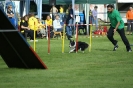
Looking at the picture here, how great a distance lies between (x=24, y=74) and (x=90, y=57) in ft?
19.9

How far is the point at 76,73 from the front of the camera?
52.2 ft

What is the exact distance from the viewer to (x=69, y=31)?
116 ft

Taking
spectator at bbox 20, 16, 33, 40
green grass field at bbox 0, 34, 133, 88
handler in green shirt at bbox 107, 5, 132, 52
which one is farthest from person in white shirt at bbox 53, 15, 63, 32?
green grass field at bbox 0, 34, 133, 88

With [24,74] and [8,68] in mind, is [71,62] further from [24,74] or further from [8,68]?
[24,74]

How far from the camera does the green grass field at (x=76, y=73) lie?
13.6 metres

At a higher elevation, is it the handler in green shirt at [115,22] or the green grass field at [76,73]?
the handler in green shirt at [115,22]

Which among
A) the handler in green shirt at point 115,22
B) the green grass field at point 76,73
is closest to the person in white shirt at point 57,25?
the handler in green shirt at point 115,22

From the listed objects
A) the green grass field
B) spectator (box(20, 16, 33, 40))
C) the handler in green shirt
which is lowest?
the green grass field

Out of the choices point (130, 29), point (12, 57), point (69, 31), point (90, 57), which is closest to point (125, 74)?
point (12, 57)

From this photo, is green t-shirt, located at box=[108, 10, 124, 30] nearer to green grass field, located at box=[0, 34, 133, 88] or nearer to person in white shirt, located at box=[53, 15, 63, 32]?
green grass field, located at box=[0, 34, 133, 88]

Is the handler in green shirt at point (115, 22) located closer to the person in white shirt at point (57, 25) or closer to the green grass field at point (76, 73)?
the green grass field at point (76, 73)

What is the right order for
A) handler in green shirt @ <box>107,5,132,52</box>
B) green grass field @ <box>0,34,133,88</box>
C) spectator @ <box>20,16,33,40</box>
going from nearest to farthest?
green grass field @ <box>0,34,133,88</box> < handler in green shirt @ <box>107,5,132,52</box> < spectator @ <box>20,16,33,40</box>

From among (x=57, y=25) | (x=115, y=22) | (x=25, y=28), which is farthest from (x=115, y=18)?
(x=57, y=25)

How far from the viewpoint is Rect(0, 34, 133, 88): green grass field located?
13.6 meters
